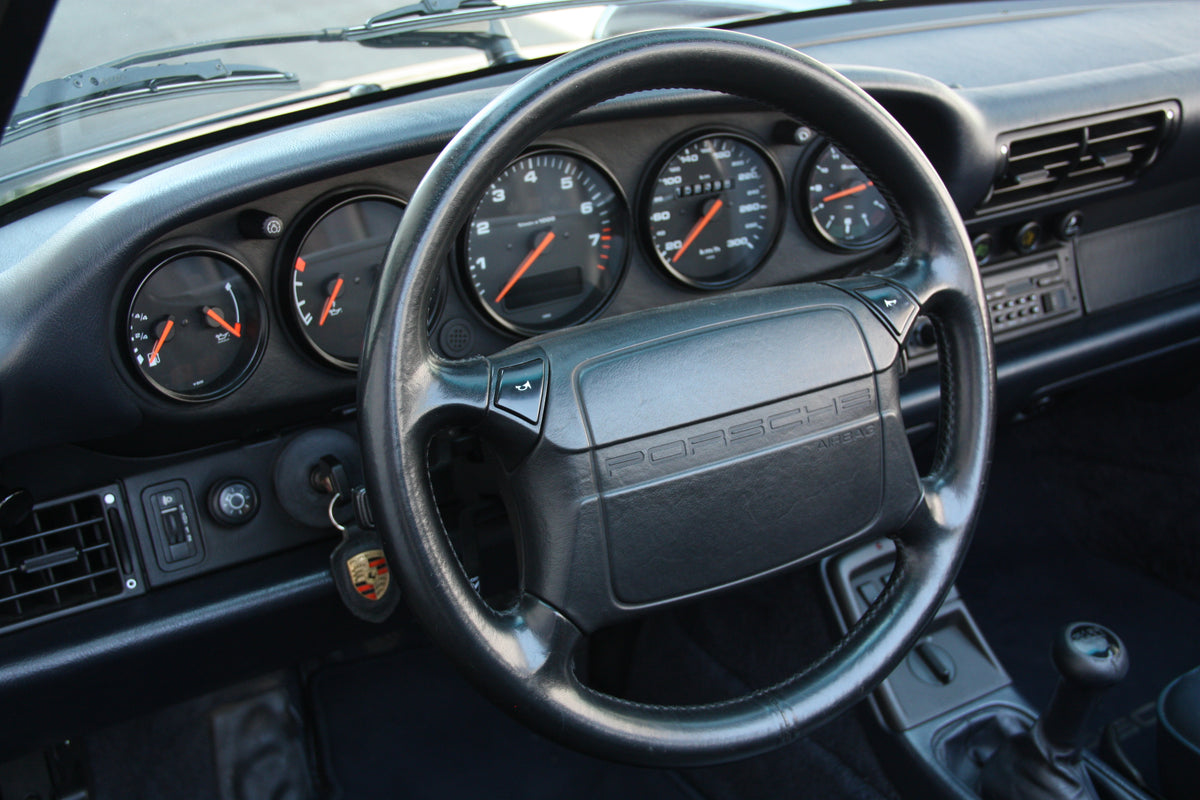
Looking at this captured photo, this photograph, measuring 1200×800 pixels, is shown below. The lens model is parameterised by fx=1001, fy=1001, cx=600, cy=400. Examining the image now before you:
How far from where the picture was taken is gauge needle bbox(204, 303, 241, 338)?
1518mm

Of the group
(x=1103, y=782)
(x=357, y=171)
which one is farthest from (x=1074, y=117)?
(x=357, y=171)

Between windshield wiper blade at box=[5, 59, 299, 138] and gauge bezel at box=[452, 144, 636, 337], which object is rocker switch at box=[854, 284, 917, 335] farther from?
windshield wiper blade at box=[5, 59, 299, 138]

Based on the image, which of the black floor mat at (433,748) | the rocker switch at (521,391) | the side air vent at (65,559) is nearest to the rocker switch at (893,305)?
the rocker switch at (521,391)

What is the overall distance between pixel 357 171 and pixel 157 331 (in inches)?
14.8

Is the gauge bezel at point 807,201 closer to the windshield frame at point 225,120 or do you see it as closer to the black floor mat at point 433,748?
the windshield frame at point 225,120

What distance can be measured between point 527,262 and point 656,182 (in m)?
0.27

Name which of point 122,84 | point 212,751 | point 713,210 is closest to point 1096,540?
point 713,210

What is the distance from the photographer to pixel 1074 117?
2.01m

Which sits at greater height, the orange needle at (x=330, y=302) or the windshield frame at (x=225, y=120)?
the windshield frame at (x=225, y=120)

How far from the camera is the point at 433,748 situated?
2314mm

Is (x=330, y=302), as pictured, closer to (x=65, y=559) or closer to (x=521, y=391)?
(x=65, y=559)

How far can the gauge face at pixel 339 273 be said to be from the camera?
155cm

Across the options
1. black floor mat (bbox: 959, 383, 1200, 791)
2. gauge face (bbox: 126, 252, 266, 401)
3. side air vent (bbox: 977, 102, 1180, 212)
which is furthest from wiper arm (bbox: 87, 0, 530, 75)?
black floor mat (bbox: 959, 383, 1200, 791)

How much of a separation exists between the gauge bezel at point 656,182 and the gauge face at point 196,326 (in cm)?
66
